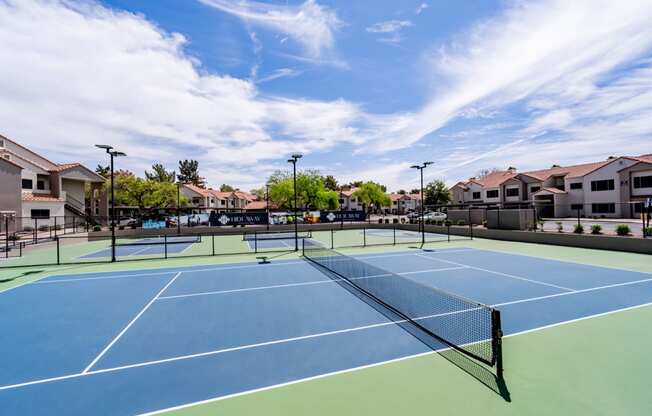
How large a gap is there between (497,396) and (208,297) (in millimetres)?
9222

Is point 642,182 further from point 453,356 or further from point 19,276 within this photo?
point 19,276

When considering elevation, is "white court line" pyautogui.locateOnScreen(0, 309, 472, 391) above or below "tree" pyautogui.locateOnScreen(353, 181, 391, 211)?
below

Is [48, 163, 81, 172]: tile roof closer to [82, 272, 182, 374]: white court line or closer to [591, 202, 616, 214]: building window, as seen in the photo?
→ [82, 272, 182, 374]: white court line

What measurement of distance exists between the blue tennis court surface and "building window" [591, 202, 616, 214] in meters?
39.6

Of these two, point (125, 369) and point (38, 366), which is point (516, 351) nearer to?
point (125, 369)

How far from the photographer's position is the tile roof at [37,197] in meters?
36.7

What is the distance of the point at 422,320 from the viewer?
8453mm

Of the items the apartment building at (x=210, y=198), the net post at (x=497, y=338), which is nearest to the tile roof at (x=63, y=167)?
the apartment building at (x=210, y=198)

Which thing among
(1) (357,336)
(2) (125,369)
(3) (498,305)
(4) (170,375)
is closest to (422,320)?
(1) (357,336)

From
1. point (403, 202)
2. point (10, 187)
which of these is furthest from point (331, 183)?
point (10, 187)

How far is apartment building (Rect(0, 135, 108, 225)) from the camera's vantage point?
3475cm

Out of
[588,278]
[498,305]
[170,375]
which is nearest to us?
[170,375]

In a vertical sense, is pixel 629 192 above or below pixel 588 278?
above

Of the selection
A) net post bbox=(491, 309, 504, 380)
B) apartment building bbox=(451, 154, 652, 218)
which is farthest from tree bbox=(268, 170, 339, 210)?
net post bbox=(491, 309, 504, 380)
